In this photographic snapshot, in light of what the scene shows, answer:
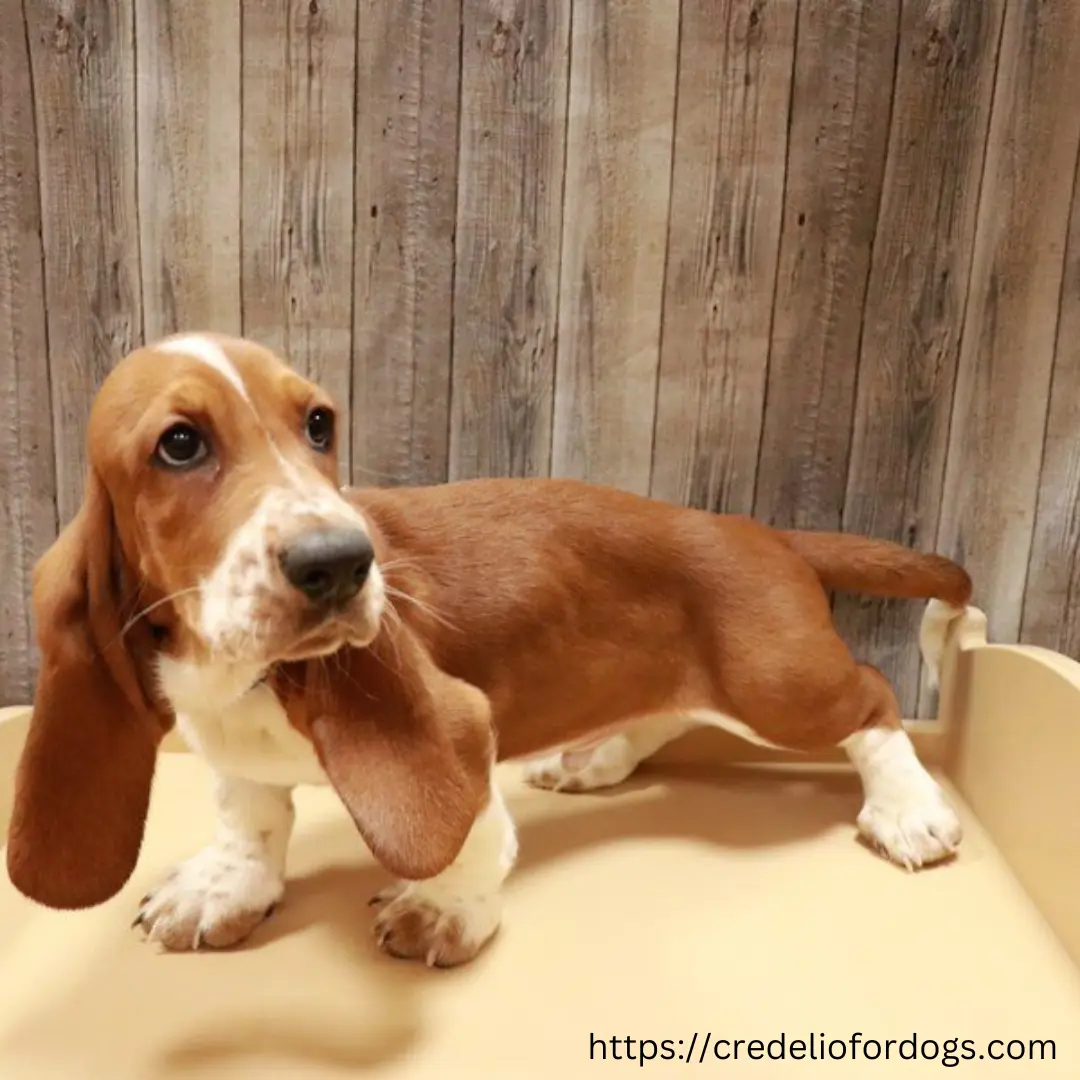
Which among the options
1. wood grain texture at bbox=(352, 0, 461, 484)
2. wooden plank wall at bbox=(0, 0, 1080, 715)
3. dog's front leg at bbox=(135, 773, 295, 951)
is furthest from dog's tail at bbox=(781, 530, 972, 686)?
dog's front leg at bbox=(135, 773, 295, 951)

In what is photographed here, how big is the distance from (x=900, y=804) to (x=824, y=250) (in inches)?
29.6


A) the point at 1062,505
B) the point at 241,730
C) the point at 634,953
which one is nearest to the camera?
the point at 241,730

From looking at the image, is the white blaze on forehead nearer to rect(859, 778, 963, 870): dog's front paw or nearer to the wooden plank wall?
the wooden plank wall

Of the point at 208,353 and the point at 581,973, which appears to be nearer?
the point at 208,353

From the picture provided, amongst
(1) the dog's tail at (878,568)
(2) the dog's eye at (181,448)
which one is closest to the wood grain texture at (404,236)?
(1) the dog's tail at (878,568)

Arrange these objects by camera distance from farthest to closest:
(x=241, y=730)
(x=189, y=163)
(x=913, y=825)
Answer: (x=189, y=163) → (x=913, y=825) → (x=241, y=730)

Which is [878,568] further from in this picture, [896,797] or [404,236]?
[404,236]

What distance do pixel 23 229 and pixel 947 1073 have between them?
4.94 feet

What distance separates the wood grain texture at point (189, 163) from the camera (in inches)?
58.2

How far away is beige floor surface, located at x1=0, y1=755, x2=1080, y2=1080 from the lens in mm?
1065

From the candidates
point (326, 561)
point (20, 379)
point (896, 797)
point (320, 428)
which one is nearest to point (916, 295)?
Answer: point (896, 797)

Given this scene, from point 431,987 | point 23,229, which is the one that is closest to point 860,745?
point 431,987

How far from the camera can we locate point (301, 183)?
1526mm

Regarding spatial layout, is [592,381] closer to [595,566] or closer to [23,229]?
[595,566]
